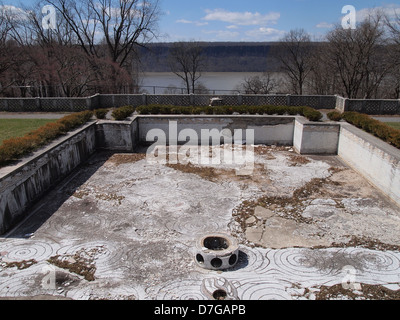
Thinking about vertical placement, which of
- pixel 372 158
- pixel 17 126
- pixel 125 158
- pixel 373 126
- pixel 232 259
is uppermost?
pixel 373 126

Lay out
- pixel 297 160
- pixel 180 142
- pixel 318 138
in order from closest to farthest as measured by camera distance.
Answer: pixel 297 160 < pixel 318 138 < pixel 180 142

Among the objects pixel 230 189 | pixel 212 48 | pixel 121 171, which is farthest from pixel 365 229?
pixel 212 48

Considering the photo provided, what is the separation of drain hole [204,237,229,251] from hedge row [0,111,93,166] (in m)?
4.98

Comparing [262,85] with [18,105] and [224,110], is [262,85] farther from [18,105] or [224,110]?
[18,105]

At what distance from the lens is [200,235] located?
669cm

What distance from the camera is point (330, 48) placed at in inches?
985

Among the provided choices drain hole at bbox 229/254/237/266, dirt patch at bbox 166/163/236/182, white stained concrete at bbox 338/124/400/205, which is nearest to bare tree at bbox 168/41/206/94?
white stained concrete at bbox 338/124/400/205

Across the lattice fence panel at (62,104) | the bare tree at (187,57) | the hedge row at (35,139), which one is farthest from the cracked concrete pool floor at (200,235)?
the bare tree at (187,57)

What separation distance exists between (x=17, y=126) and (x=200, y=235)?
9303 millimetres

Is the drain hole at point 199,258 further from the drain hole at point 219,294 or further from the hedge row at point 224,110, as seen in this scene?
the hedge row at point 224,110

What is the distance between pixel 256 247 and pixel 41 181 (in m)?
5.63

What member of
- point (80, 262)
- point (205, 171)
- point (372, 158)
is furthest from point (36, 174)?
point (372, 158)

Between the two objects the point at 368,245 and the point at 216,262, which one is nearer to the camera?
the point at 216,262

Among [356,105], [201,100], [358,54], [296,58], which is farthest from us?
[296,58]
